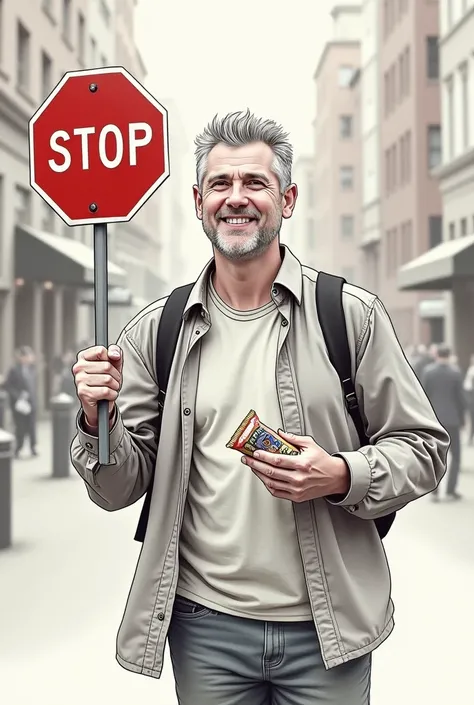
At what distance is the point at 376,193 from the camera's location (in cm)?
5412

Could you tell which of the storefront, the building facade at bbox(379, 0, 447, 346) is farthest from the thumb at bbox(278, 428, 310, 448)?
the building facade at bbox(379, 0, 447, 346)

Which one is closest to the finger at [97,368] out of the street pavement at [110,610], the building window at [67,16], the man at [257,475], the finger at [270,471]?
the man at [257,475]

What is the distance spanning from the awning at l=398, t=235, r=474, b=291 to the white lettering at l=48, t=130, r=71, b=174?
21.7 meters

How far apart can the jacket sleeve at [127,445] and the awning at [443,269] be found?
2176 centimetres

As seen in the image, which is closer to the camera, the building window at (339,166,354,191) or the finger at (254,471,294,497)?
the finger at (254,471,294,497)

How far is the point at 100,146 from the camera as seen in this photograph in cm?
286

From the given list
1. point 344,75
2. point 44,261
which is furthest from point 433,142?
point 344,75

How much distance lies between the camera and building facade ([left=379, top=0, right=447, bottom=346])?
146 feet

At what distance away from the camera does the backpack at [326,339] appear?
8.77 feet

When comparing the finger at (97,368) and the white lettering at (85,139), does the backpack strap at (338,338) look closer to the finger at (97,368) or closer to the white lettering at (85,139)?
the finger at (97,368)

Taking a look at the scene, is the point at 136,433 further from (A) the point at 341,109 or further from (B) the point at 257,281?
(A) the point at 341,109

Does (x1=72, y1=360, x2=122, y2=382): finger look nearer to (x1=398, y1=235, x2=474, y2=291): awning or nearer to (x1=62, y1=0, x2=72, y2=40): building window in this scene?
(x1=398, y1=235, x2=474, y2=291): awning

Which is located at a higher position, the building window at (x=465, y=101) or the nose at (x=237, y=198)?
the building window at (x=465, y=101)

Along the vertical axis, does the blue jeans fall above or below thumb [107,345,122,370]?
below
